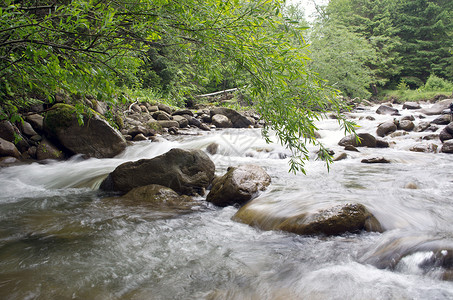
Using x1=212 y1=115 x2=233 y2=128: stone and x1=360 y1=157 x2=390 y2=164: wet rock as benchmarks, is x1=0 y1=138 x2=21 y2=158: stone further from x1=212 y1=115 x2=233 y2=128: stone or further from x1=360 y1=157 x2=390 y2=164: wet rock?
x1=212 y1=115 x2=233 y2=128: stone

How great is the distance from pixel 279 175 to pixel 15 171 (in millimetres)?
6186

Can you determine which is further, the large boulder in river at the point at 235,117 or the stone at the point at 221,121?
the large boulder in river at the point at 235,117

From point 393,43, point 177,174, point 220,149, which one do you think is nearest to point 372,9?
point 393,43

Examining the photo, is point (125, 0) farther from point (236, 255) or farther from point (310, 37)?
point (310, 37)

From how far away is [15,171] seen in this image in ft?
22.0

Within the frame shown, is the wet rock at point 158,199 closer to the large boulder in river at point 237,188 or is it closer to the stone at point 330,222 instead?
the large boulder in river at point 237,188

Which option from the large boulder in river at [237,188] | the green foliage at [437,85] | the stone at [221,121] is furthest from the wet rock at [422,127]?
the green foliage at [437,85]

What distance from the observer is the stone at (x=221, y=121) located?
15562 millimetres

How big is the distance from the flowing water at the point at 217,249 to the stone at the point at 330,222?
0.39 ft

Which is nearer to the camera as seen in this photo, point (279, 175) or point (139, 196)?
point (139, 196)

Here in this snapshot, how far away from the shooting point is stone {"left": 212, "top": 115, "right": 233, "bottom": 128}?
51.1ft

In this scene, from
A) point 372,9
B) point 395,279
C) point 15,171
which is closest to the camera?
point 395,279

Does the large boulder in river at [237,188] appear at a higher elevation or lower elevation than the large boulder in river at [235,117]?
lower

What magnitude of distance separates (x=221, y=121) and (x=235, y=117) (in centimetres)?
106
